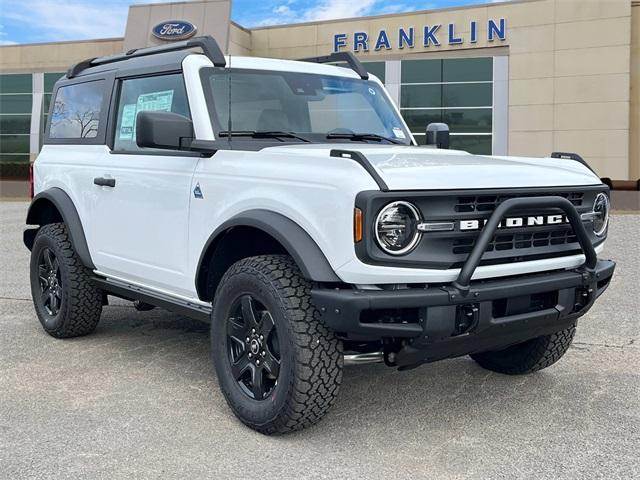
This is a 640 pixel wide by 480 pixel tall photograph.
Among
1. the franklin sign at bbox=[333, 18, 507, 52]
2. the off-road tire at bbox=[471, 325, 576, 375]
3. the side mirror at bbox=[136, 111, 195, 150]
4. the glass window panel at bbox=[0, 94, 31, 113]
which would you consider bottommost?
the off-road tire at bbox=[471, 325, 576, 375]

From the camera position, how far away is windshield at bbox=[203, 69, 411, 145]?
4.27 metres

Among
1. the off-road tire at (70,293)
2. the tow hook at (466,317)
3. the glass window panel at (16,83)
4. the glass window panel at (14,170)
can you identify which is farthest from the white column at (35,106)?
the tow hook at (466,317)

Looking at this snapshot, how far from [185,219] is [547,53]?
29759mm

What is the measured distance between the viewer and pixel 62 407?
395 centimetres

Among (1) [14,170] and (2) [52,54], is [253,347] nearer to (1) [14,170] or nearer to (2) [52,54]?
(1) [14,170]

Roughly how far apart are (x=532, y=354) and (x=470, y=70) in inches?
1142

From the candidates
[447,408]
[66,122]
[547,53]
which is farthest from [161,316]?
[547,53]

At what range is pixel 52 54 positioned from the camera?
1549 inches

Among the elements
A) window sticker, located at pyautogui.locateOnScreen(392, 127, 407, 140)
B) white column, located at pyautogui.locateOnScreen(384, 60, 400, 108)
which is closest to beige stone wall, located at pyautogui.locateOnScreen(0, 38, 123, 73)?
white column, located at pyautogui.locateOnScreen(384, 60, 400, 108)

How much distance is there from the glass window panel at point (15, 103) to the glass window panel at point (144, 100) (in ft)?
125

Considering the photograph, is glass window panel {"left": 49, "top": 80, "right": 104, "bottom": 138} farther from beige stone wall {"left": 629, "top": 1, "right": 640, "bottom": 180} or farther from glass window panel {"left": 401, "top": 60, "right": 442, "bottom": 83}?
beige stone wall {"left": 629, "top": 1, "right": 640, "bottom": 180}

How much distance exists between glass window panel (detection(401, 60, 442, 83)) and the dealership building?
5 cm

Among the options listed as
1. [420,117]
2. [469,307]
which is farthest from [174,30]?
[469,307]

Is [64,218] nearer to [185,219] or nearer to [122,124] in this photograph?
[122,124]
